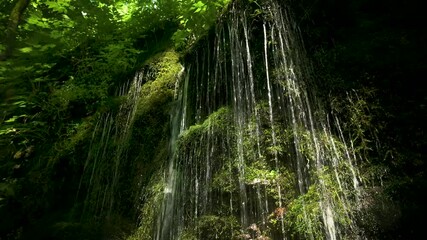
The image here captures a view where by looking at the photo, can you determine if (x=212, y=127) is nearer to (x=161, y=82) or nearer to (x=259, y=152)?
(x=259, y=152)

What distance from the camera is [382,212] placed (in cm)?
331

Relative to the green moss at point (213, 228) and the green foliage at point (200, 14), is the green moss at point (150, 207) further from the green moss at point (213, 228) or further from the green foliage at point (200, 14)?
the green foliage at point (200, 14)

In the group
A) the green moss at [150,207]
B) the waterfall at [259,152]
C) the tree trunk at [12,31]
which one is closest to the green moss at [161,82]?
the waterfall at [259,152]

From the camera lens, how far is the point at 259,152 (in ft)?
13.5

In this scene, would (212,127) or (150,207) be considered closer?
(212,127)

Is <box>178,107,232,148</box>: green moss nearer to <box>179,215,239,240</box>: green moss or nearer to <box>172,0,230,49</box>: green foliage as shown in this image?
<box>179,215,239,240</box>: green moss

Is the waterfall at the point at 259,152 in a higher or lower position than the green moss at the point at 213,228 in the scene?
higher

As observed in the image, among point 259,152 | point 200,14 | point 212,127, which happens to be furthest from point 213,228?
point 200,14

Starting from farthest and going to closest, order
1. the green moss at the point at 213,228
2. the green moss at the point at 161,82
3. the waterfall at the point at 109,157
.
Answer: the green moss at the point at 161,82
the waterfall at the point at 109,157
the green moss at the point at 213,228

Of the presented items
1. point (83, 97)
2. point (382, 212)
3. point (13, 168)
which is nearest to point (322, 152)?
point (382, 212)

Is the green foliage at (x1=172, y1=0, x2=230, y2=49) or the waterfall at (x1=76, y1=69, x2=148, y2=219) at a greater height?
the green foliage at (x1=172, y1=0, x2=230, y2=49)

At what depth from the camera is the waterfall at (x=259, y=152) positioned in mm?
3600

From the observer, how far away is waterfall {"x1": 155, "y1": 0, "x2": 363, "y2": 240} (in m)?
3.60

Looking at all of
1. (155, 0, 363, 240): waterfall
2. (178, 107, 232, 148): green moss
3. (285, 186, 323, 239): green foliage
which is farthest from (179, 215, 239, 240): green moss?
(178, 107, 232, 148): green moss
